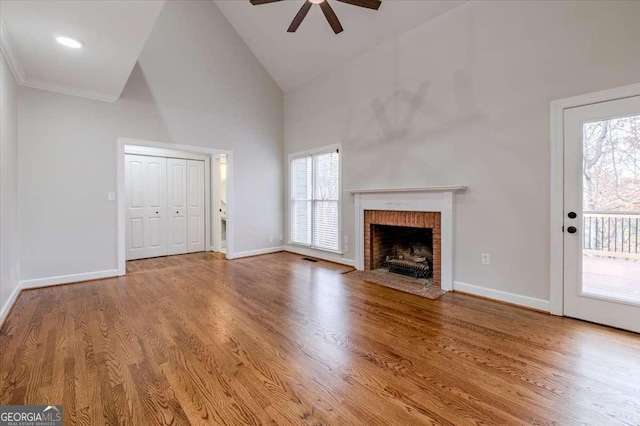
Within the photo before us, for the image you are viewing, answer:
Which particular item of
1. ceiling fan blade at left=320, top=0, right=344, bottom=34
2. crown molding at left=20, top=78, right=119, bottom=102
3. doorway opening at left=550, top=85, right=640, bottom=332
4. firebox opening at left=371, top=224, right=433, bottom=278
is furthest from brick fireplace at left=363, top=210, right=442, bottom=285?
crown molding at left=20, top=78, right=119, bottom=102

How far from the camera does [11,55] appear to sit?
299 centimetres

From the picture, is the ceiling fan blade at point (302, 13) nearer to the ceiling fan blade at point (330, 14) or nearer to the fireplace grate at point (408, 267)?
the ceiling fan blade at point (330, 14)

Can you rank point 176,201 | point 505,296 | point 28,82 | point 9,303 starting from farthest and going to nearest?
point 176,201 < point 28,82 < point 505,296 < point 9,303

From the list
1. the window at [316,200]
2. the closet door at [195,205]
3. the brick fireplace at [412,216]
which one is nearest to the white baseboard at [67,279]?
the closet door at [195,205]

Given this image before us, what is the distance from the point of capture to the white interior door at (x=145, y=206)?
5883mm

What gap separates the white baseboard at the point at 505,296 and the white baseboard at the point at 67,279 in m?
4.98

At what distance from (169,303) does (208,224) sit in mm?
3868

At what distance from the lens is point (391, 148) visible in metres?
4.38

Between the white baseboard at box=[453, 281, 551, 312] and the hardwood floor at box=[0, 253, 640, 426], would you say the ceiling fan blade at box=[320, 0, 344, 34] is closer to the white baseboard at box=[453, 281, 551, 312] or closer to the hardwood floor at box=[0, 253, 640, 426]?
the hardwood floor at box=[0, 253, 640, 426]

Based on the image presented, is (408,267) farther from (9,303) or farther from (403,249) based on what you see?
(9,303)

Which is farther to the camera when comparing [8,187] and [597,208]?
[8,187]

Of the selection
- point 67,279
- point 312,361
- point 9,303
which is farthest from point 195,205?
point 312,361

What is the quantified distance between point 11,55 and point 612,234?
614 cm

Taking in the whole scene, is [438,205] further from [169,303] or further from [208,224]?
[208,224]
